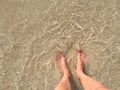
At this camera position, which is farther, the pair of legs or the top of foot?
the top of foot

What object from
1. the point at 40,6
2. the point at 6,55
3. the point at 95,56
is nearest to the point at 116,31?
the point at 95,56

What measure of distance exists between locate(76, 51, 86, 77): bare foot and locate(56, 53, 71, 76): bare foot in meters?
0.08

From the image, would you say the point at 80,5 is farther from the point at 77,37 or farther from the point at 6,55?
the point at 6,55

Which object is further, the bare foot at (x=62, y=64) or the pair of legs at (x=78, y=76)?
the bare foot at (x=62, y=64)

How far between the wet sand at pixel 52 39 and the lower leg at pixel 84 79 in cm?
5

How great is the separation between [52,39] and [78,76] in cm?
34

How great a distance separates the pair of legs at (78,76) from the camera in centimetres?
214

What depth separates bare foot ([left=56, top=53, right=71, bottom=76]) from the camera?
2264 millimetres

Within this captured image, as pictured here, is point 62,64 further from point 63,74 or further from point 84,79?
point 84,79

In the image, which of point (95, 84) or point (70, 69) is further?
point (70, 69)

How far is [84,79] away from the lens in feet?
7.21

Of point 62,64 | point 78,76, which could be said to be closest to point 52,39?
point 62,64

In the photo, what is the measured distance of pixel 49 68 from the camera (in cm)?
231

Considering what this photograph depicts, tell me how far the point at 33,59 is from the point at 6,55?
0.21 m
